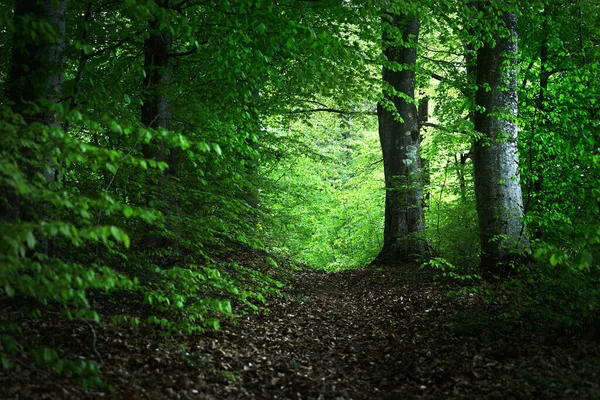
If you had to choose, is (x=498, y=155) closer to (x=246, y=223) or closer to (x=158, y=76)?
(x=246, y=223)

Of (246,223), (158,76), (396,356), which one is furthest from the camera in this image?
(246,223)

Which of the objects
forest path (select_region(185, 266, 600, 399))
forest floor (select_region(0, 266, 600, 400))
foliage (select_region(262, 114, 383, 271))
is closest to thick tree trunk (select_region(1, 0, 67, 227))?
forest floor (select_region(0, 266, 600, 400))

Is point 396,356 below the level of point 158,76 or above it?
below

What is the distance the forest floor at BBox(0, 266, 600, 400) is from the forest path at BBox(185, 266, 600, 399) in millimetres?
14

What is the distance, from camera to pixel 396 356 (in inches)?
235

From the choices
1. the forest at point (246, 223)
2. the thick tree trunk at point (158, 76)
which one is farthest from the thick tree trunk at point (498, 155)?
the thick tree trunk at point (158, 76)

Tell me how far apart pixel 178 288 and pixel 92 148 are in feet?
8.58

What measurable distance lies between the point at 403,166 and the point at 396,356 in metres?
7.81

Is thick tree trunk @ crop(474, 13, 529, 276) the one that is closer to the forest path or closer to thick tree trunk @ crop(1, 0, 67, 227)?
the forest path

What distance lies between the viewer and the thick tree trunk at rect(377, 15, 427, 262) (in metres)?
12.9

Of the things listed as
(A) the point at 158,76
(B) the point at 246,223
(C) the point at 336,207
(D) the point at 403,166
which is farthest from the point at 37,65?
(C) the point at 336,207

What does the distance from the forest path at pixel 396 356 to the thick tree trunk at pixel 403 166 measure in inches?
163

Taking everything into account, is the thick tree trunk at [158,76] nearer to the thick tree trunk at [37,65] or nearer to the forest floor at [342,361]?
the thick tree trunk at [37,65]

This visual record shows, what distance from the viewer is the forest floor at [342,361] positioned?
13.9ft
